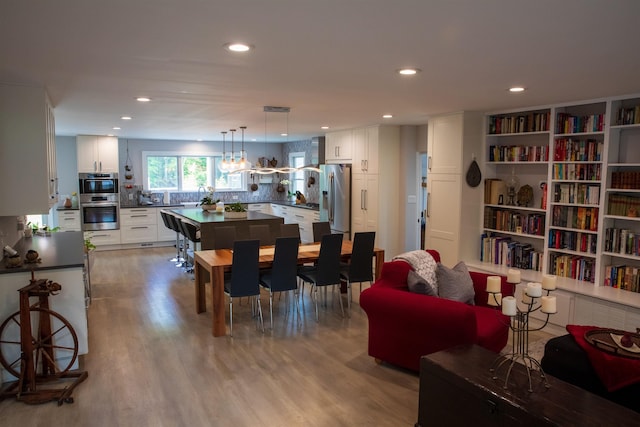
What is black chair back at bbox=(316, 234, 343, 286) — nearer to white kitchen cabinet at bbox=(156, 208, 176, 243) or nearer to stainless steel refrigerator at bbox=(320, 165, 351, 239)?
stainless steel refrigerator at bbox=(320, 165, 351, 239)

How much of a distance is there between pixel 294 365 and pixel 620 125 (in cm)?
386

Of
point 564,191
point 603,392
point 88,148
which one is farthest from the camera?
point 88,148

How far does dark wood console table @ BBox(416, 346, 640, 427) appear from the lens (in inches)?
88.6

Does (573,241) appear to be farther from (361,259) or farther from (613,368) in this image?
(613,368)

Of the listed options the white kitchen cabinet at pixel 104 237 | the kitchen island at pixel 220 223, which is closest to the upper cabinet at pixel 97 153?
the white kitchen cabinet at pixel 104 237

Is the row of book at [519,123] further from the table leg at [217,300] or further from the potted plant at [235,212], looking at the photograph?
the potted plant at [235,212]

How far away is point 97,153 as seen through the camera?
9.02 meters

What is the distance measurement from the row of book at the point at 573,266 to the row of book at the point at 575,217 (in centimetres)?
35

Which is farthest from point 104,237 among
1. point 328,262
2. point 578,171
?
point 578,171

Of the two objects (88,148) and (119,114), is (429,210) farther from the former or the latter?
(88,148)

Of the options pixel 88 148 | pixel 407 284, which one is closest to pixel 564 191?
pixel 407 284

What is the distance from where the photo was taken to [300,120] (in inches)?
248

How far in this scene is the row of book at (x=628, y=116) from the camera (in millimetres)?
4305

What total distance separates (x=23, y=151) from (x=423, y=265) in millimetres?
3529
